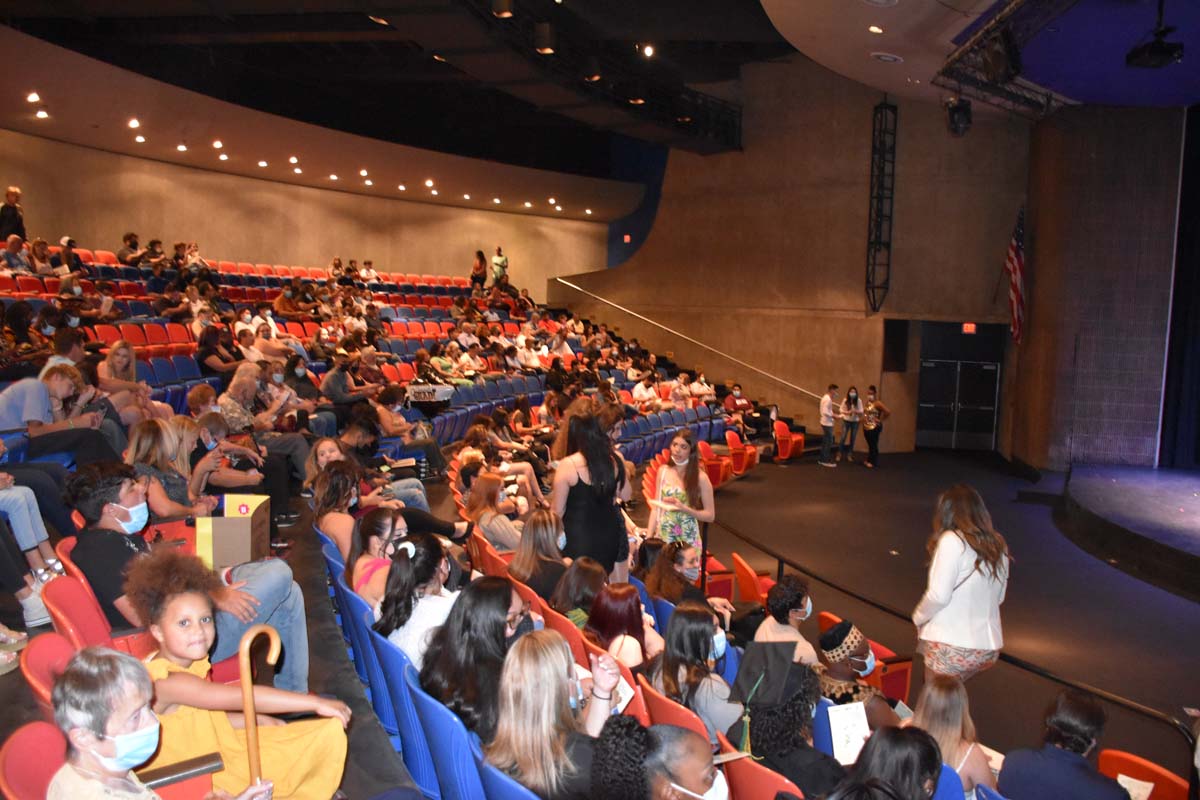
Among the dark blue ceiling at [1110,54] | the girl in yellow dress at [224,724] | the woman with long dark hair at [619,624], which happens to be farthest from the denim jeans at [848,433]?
the girl in yellow dress at [224,724]

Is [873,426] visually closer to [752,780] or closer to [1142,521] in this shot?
[1142,521]

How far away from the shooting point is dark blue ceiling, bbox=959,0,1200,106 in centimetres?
872

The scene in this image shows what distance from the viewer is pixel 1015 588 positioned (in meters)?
8.23

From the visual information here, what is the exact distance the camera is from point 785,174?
1811 centimetres

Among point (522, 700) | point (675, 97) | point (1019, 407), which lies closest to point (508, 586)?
point (522, 700)

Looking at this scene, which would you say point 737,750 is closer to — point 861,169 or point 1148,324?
point 1148,324

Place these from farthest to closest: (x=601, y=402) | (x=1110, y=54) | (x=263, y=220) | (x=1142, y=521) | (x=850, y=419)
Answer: (x=263, y=220)
(x=850, y=419)
(x=1110, y=54)
(x=1142, y=521)
(x=601, y=402)

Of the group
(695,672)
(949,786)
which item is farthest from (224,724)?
(949,786)

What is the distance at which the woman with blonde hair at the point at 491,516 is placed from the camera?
217 inches

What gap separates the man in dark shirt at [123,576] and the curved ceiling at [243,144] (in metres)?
8.82

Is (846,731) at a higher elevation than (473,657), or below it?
below

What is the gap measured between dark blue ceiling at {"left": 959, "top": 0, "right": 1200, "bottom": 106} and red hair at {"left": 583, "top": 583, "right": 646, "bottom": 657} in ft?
25.7

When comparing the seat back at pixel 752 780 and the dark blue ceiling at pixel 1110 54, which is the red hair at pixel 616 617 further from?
the dark blue ceiling at pixel 1110 54

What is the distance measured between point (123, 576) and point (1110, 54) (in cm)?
1104
